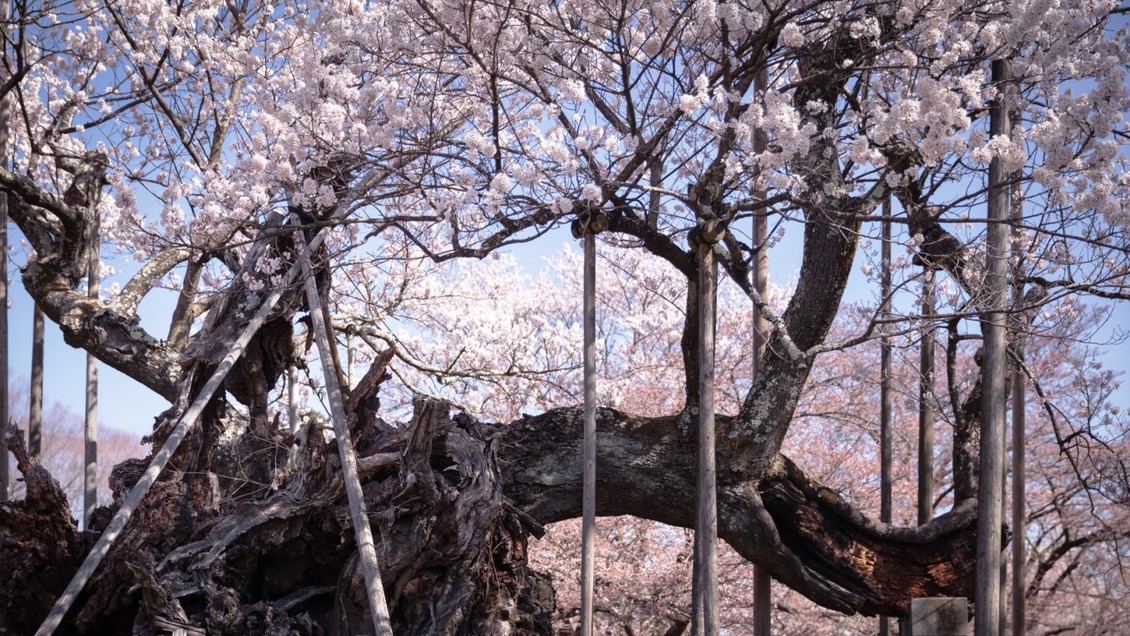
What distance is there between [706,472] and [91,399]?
4.41 meters

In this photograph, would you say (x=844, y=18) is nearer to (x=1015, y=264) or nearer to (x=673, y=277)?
(x=1015, y=264)

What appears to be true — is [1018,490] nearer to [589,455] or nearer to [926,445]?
[926,445]

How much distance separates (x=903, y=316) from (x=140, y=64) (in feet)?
15.8

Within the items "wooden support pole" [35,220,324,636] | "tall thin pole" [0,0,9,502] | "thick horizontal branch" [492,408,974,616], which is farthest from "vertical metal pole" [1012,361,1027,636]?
"tall thin pole" [0,0,9,502]

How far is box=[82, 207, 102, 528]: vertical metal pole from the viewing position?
5.97 m

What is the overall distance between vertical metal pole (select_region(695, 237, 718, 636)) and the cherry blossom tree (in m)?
0.30

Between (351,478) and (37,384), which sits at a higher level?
(37,384)

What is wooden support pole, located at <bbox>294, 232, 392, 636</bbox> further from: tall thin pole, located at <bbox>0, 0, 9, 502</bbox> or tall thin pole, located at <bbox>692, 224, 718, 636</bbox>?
tall thin pole, located at <bbox>0, 0, 9, 502</bbox>

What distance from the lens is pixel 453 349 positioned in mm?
8961

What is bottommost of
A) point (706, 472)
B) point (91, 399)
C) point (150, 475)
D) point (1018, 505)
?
point (150, 475)

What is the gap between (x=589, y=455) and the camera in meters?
3.59

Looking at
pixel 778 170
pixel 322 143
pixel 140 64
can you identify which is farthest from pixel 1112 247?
pixel 140 64

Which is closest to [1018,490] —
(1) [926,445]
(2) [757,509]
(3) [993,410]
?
(1) [926,445]

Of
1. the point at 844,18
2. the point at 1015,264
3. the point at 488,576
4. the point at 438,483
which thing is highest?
the point at 844,18
